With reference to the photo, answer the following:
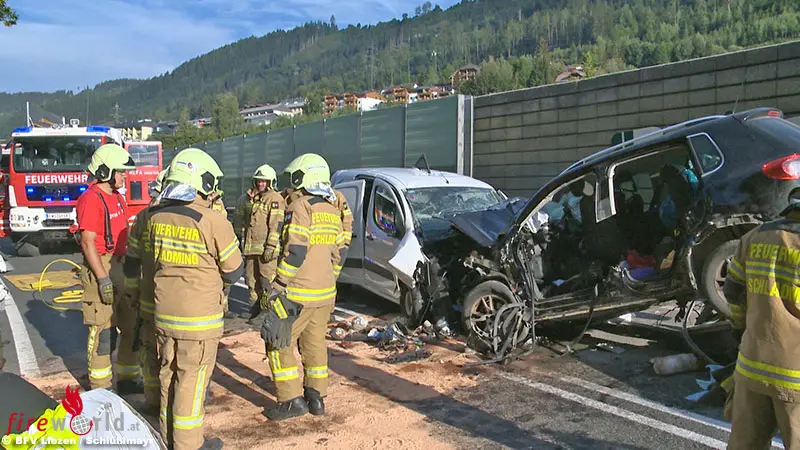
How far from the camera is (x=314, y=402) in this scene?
4.69 meters

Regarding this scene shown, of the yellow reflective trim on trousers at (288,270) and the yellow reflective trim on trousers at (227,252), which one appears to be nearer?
the yellow reflective trim on trousers at (227,252)

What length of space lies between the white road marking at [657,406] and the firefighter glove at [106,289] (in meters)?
3.71

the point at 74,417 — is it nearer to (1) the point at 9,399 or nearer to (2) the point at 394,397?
(1) the point at 9,399

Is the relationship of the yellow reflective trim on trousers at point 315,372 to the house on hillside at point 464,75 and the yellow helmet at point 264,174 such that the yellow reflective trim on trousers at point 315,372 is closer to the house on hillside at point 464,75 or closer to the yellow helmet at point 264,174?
the yellow helmet at point 264,174

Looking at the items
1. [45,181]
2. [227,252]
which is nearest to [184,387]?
[227,252]

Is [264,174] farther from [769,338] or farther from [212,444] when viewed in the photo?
[769,338]

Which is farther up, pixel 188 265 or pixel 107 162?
pixel 107 162

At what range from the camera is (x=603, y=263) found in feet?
19.6

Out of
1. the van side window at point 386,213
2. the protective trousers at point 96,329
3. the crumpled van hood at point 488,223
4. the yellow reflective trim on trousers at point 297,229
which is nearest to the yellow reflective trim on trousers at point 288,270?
the yellow reflective trim on trousers at point 297,229

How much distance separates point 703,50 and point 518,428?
2837 inches

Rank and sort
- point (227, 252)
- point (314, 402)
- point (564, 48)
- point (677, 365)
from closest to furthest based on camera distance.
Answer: point (227, 252) → point (314, 402) → point (677, 365) → point (564, 48)

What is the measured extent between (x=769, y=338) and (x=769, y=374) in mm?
153

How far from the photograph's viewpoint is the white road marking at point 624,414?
4059 millimetres

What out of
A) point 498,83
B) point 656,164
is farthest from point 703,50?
point 656,164
